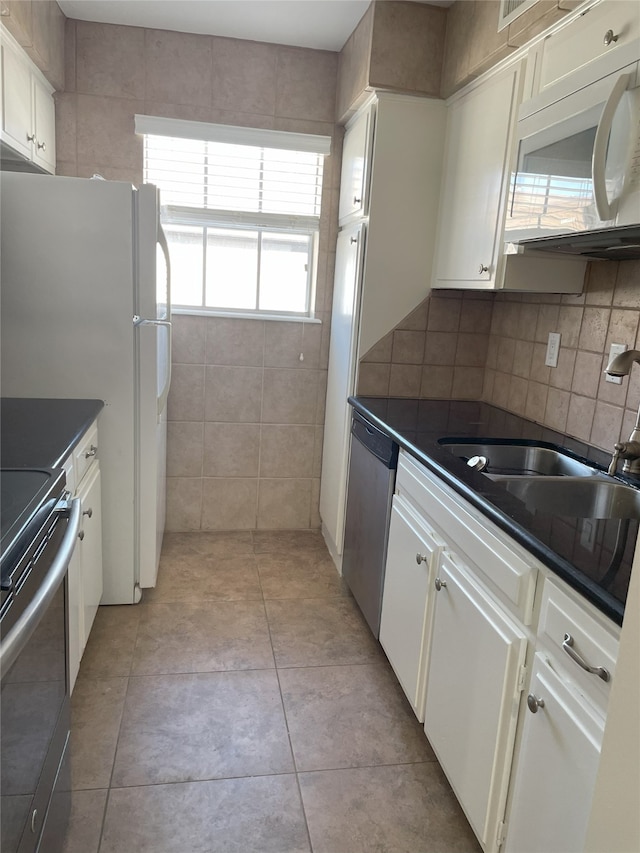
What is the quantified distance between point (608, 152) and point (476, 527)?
92 centimetres

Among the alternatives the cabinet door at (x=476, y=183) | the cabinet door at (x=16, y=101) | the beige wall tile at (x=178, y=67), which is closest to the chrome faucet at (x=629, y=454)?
the cabinet door at (x=476, y=183)

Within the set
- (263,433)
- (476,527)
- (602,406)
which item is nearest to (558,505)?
(476,527)

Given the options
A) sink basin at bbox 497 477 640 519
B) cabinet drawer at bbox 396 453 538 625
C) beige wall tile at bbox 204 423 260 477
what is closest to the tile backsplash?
sink basin at bbox 497 477 640 519

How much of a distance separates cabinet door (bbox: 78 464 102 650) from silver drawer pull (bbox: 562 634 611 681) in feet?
4.91

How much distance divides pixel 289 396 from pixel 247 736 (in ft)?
5.85

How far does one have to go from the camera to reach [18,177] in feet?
7.08

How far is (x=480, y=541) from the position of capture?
58.7 inches

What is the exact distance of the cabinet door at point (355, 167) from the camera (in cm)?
260

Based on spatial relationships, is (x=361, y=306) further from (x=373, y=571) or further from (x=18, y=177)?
(x=18, y=177)

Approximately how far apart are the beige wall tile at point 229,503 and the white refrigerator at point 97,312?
820 mm

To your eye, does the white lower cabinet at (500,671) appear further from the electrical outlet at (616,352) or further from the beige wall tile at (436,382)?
the beige wall tile at (436,382)

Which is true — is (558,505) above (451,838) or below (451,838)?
above

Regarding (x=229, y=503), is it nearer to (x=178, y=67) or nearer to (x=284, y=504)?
(x=284, y=504)

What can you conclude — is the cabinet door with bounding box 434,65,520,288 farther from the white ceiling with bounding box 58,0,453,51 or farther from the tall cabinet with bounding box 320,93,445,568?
the white ceiling with bounding box 58,0,453,51
